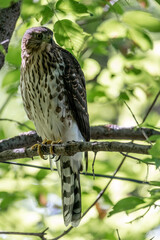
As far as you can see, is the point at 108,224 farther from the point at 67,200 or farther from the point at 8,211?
the point at 8,211

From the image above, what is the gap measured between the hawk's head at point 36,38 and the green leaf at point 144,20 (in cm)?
76

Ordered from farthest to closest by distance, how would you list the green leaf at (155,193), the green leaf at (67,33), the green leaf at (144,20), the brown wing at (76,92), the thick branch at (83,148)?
the brown wing at (76,92)
the green leaf at (144,20)
the green leaf at (67,33)
the green leaf at (155,193)
the thick branch at (83,148)

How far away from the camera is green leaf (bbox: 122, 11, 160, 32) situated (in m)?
3.72

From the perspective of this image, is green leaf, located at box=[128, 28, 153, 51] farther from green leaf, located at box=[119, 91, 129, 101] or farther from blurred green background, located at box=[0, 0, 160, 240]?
green leaf, located at box=[119, 91, 129, 101]

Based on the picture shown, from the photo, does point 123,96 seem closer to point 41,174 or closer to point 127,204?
point 41,174

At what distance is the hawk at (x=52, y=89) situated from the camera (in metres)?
4.27

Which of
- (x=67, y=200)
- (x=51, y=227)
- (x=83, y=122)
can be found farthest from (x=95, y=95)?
(x=51, y=227)

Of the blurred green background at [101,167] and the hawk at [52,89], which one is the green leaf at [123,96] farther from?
the hawk at [52,89]

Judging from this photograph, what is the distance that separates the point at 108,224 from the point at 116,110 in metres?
4.03

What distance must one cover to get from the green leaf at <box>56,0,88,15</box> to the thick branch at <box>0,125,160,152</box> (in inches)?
63.6

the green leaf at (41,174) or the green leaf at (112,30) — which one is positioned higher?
the green leaf at (112,30)

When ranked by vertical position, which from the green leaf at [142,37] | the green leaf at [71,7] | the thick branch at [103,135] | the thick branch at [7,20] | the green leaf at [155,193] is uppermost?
the green leaf at [71,7]

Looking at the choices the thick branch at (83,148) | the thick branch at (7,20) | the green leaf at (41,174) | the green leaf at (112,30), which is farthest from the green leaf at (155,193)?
the thick branch at (7,20)

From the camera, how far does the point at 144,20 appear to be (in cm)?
378
